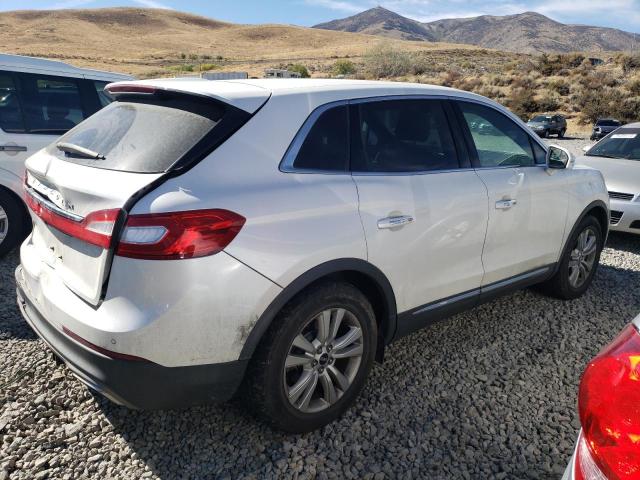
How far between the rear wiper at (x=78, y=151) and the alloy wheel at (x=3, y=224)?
271 centimetres

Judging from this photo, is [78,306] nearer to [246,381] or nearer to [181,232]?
[181,232]

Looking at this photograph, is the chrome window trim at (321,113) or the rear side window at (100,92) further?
the rear side window at (100,92)

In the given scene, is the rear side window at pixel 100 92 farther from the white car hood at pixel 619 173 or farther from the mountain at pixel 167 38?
the mountain at pixel 167 38

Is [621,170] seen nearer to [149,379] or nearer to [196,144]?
[196,144]

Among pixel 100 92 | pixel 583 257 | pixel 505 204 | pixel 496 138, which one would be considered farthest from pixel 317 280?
pixel 100 92

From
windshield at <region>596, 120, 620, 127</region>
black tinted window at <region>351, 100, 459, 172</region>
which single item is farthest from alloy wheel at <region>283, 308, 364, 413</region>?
windshield at <region>596, 120, 620, 127</region>

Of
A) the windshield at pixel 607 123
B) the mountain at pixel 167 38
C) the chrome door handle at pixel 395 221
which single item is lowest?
the mountain at pixel 167 38

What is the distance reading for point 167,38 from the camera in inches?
4289

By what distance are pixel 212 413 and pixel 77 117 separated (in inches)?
158

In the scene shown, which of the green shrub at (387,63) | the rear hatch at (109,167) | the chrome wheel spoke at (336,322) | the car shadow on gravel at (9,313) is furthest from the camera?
the green shrub at (387,63)

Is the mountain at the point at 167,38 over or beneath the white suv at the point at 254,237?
beneath

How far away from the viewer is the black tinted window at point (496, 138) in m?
3.45

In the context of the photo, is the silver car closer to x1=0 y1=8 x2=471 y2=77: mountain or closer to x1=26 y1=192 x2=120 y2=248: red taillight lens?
x1=26 y1=192 x2=120 y2=248: red taillight lens

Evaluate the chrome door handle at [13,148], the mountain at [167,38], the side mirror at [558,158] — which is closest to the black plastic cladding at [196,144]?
the side mirror at [558,158]
